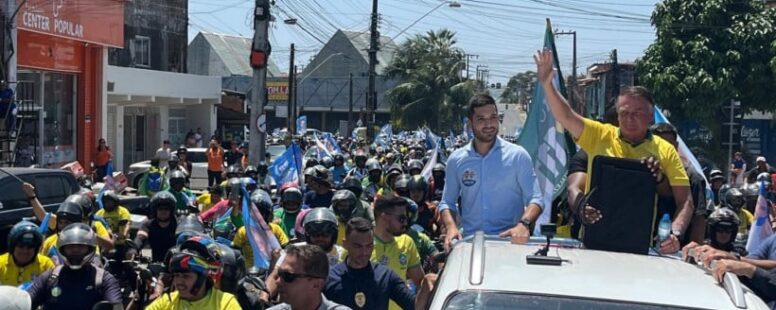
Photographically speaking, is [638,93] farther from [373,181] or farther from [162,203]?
[373,181]

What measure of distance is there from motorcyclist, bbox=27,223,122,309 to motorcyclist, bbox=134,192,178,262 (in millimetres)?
2662

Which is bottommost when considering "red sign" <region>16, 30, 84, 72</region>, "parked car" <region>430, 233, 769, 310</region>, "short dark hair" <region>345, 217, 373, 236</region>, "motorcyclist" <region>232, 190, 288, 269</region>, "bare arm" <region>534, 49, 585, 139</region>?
"motorcyclist" <region>232, 190, 288, 269</region>

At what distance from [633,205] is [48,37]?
23.6 metres

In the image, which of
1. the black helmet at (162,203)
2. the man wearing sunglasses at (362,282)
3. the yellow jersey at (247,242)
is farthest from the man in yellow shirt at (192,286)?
the black helmet at (162,203)

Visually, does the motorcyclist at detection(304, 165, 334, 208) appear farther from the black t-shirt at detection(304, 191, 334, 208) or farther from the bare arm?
the bare arm

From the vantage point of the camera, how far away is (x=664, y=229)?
5.37 m

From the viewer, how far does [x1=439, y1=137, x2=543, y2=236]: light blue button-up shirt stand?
20.7ft

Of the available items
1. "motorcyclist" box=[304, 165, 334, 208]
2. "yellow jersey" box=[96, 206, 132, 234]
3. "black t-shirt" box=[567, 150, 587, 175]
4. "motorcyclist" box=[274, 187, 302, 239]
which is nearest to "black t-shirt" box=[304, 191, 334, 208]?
"motorcyclist" box=[304, 165, 334, 208]

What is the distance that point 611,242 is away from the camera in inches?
190

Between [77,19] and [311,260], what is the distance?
81.1ft

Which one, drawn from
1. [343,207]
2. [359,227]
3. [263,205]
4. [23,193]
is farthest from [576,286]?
[23,193]

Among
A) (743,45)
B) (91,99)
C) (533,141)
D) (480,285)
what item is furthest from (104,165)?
(480,285)

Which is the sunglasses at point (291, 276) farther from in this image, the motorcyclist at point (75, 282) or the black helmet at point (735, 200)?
the black helmet at point (735, 200)

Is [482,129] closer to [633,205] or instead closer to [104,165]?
[633,205]
